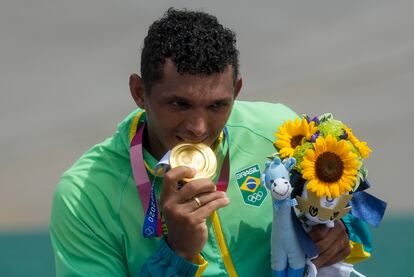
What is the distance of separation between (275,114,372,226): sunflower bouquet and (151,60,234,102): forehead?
1.23 ft

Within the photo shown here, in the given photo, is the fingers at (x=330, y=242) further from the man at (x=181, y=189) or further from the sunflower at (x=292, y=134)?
the sunflower at (x=292, y=134)

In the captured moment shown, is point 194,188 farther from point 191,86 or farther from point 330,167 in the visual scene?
point 330,167

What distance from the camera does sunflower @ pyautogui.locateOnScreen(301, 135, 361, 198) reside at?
3.36m

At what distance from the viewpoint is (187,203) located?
316 cm

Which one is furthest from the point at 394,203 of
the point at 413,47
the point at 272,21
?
the point at 272,21

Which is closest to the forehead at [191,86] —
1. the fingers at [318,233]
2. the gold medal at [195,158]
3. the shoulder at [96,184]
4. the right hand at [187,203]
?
the gold medal at [195,158]

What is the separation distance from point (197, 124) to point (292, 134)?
47 cm

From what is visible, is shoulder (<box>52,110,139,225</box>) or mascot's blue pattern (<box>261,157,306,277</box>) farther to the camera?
shoulder (<box>52,110,139,225</box>)

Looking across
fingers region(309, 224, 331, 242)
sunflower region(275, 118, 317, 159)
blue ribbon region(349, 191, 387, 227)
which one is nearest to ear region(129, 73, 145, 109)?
sunflower region(275, 118, 317, 159)

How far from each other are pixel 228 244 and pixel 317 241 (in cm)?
36

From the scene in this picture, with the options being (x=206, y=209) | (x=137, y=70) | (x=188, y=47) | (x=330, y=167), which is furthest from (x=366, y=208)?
(x=137, y=70)

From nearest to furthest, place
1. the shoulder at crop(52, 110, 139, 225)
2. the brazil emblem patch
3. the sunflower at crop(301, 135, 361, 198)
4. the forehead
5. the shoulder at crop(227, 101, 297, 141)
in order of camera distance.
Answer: the forehead
the sunflower at crop(301, 135, 361, 198)
the shoulder at crop(52, 110, 139, 225)
the brazil emblem patch
the shoulder at crop(227, 101, 297, 141)

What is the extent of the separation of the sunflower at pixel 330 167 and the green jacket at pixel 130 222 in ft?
1.09

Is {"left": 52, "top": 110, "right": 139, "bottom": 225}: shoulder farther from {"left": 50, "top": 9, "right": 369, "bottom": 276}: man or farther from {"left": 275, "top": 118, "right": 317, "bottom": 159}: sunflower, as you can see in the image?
{"left": 275, "top": 118, "right": 317, "bottom": 159}: sunflower
